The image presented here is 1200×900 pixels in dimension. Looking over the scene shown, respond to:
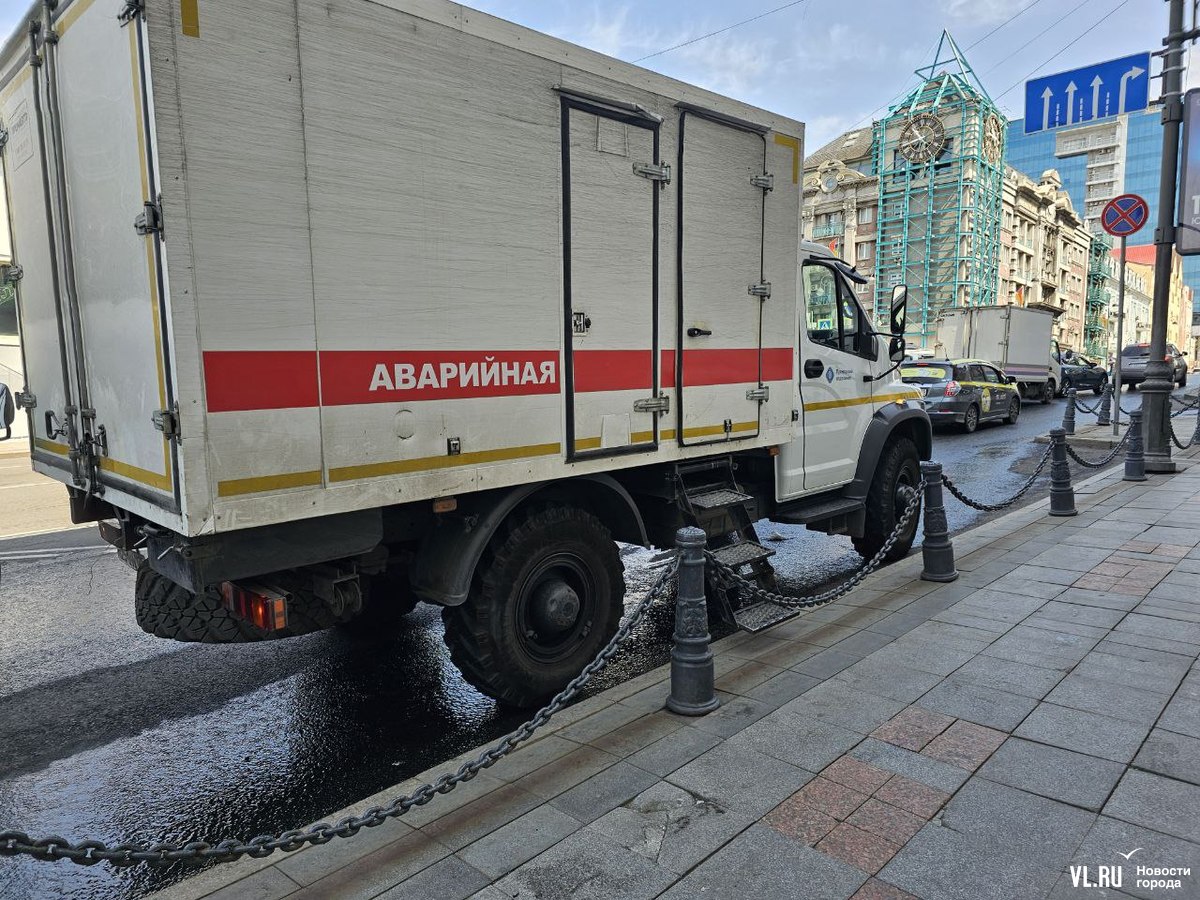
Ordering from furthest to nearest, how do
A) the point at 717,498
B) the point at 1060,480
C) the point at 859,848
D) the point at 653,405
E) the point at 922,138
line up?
the point at 922,138 → the point at 1060,480 → the point at 717,498 → the point at 653,405 → the point at 859,848

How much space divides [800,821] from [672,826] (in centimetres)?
48

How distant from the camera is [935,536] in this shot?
6.17 meters

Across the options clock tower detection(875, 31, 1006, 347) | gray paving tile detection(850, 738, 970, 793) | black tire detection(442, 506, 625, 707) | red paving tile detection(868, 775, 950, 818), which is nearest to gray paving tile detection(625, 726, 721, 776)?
gray paving tile detection(850, 738, 970, 793)

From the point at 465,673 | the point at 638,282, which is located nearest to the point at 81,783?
the point at 465,673

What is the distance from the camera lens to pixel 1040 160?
116 meters

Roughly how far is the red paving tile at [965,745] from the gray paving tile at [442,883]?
1.99 metres

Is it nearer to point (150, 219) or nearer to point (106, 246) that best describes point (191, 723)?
point (106, 246)

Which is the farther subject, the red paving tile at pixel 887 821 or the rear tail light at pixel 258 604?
the rear tail light at pixel 258 604

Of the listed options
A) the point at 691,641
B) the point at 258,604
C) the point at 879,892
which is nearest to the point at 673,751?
the point at 691,641

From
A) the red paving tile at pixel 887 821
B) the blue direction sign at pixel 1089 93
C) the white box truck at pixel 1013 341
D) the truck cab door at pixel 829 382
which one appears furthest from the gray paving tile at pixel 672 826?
the white box truck at pixel 1013 341

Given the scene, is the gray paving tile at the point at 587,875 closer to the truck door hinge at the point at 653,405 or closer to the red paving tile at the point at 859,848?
the red paving tile at the point at 859,848

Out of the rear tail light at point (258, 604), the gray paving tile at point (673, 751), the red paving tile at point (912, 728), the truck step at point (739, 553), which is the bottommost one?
the red paving tile at point (912, 728)

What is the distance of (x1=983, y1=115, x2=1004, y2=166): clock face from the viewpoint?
49250mm

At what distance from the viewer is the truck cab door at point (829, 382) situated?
19.7 feet
